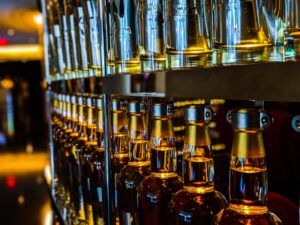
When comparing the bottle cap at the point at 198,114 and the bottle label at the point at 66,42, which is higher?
the bottle label at the point at 66,42

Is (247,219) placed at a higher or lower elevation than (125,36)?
lower

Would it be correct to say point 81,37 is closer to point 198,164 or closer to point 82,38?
point 82,38

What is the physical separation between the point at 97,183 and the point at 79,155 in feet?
0.54

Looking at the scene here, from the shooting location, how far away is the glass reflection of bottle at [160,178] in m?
0.57

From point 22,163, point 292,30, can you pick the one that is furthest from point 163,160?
point 22,163

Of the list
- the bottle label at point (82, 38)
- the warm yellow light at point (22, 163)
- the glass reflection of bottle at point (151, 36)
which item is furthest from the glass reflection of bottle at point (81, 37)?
the warm yellow light at point (22, 163)

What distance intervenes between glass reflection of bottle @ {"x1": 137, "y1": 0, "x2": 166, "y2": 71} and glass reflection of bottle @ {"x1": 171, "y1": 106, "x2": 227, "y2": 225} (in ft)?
0.43

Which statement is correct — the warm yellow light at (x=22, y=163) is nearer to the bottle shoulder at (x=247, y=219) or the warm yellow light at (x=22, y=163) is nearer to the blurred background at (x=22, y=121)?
the blurred background at (x=22, y=121)

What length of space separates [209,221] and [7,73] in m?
11.3

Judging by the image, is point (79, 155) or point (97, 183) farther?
point (79, 155)

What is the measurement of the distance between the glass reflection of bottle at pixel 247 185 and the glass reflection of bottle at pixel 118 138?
0.34 metres

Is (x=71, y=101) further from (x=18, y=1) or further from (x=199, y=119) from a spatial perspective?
(x=18, y=1)

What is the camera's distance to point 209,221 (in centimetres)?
51

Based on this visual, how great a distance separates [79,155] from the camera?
1.07m
